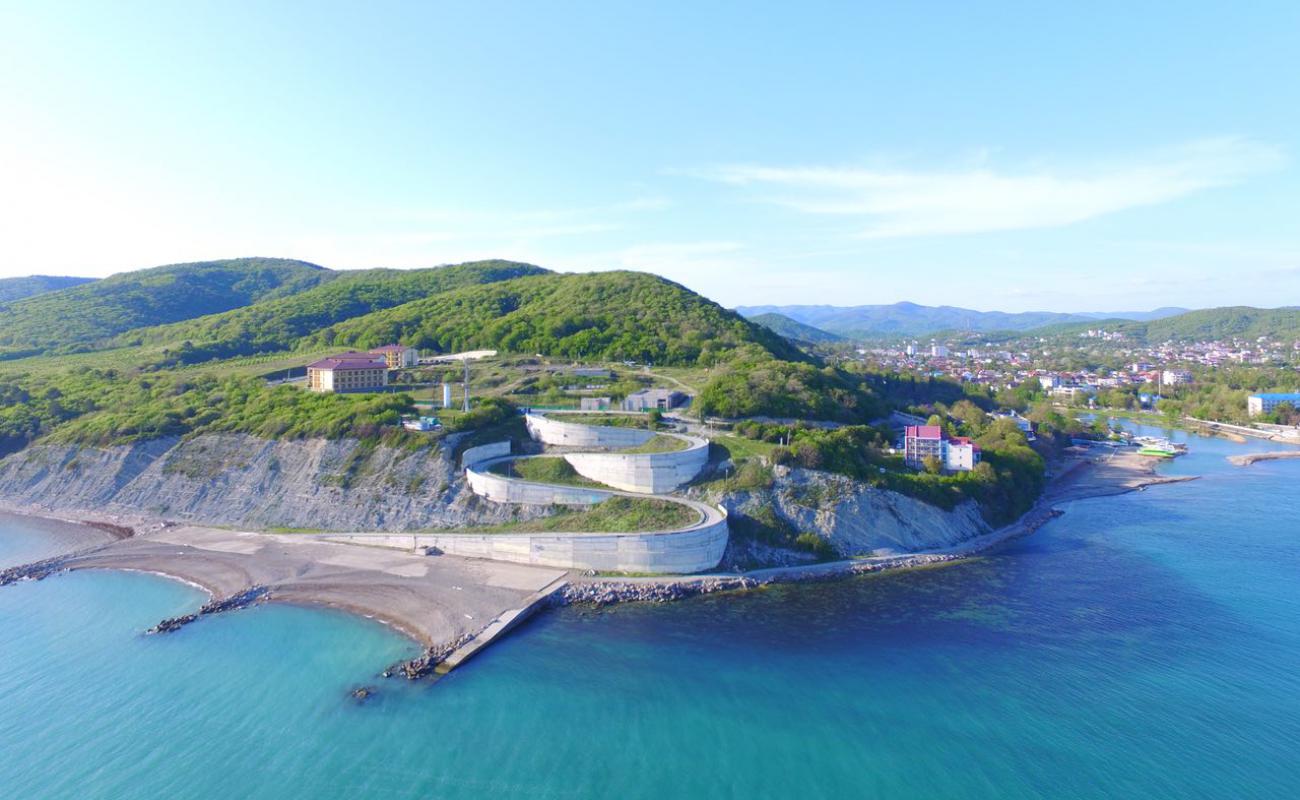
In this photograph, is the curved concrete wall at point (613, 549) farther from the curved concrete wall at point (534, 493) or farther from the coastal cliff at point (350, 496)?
the curved concrete wall at point (534, 493)

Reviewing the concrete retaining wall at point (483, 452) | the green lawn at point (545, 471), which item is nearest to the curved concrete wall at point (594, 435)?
the green lawn at point (545, 471)

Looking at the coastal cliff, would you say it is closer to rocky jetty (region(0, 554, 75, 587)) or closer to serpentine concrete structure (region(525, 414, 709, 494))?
serpentine concrete structure (region(525, 414, 709, 494))

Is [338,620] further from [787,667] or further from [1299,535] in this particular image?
[1299,535]

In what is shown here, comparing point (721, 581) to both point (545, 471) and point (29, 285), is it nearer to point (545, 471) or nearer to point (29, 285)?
point (545, 471)

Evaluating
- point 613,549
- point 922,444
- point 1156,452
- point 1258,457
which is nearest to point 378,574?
point 613,549

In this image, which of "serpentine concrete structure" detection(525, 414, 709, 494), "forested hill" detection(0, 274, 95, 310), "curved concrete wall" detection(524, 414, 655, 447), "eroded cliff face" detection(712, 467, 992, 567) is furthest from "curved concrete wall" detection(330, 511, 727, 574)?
"forested hill" detection(0, 274, 95, 310)

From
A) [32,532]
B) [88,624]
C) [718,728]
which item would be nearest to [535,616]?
[718,728]
